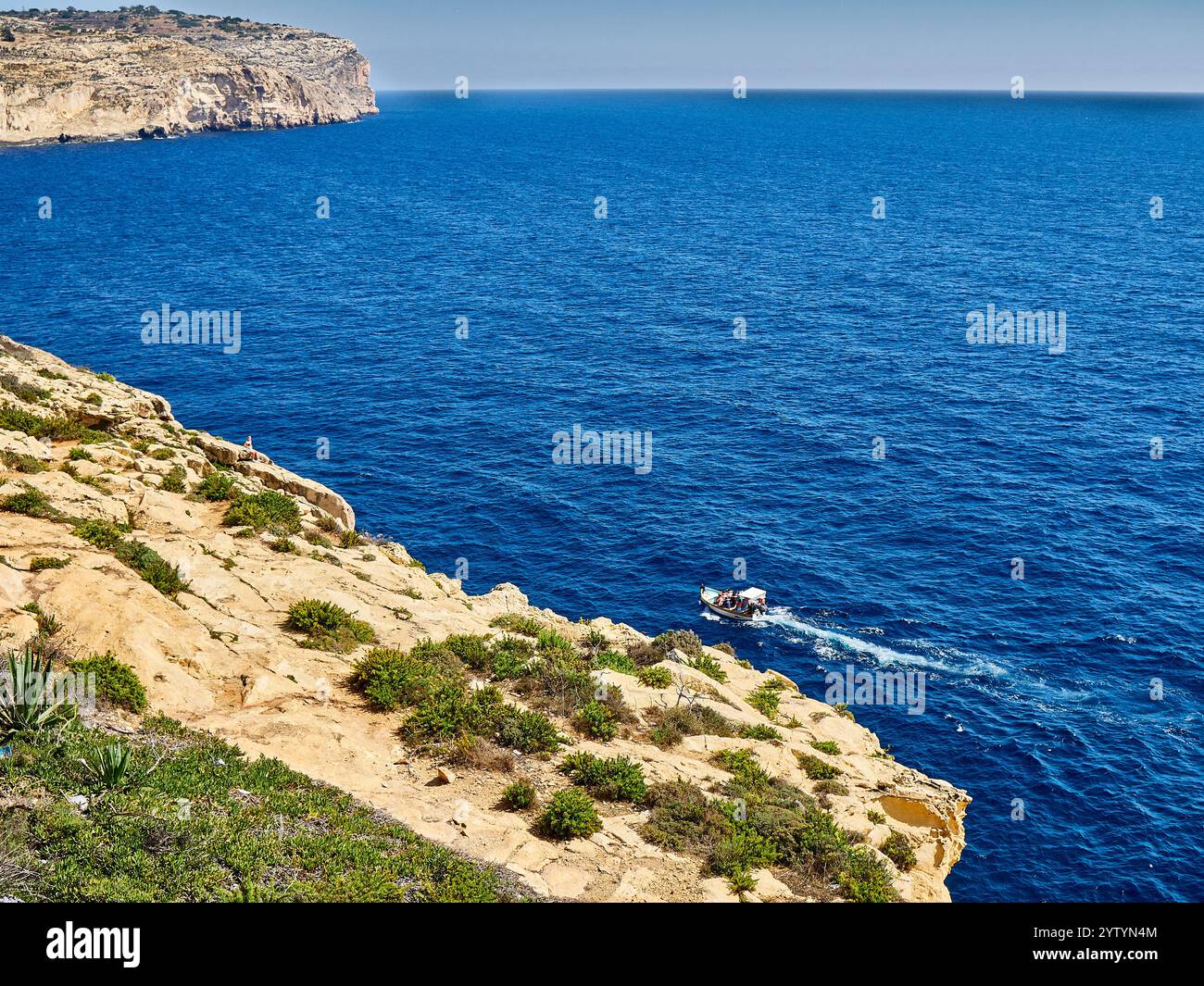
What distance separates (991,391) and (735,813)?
259 feet

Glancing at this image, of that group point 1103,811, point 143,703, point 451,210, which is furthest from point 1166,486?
point 451,210

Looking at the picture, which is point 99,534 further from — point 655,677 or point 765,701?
point 765,701

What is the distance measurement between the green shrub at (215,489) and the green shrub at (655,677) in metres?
18.7

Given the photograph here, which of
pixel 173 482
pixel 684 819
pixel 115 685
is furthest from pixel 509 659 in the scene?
pixel 173 482

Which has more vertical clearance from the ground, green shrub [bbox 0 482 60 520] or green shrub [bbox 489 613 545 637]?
green shrub [bbox 0 482 60 520]

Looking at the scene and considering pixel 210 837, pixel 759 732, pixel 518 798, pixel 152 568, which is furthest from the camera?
pixel 759 732

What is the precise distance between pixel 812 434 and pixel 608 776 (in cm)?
6350

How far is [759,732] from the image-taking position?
33500 mm

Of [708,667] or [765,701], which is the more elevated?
[708,667]

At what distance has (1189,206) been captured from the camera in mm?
188375

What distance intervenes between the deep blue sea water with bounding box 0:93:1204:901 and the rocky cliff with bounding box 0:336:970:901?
1726cm

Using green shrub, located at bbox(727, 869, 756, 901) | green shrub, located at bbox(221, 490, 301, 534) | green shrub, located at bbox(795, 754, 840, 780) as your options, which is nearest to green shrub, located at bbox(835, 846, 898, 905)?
green shrub, located at bbox(727, 869, 756, 901)
